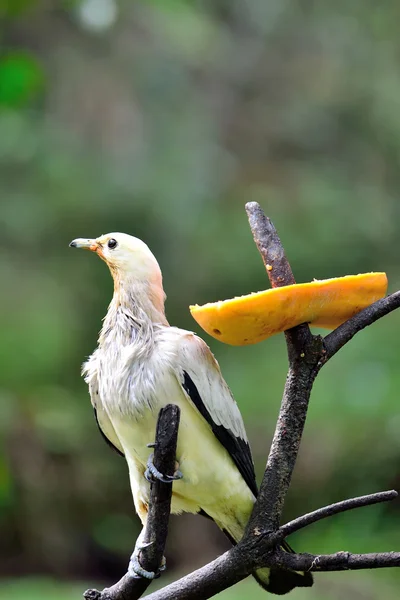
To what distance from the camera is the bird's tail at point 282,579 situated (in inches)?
67.8

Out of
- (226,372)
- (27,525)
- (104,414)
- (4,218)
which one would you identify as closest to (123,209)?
(4,218)

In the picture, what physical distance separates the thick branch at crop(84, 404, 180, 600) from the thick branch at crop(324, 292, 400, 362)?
299mm

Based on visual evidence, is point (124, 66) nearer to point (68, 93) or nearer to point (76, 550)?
point (68, 93)

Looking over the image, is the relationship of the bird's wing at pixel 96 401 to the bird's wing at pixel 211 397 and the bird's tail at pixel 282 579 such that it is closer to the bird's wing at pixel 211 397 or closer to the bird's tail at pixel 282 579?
the bird's wing at pixel 211 397

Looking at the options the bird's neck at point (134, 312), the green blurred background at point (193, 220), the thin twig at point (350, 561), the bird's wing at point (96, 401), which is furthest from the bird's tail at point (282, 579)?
the green blurred background at point (193, 220)

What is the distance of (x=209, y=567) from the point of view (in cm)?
152

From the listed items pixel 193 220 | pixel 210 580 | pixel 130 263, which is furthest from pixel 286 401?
pixel 193 220

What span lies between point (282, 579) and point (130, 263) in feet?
2.46

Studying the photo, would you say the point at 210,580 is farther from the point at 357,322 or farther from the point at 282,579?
the point at 357,322

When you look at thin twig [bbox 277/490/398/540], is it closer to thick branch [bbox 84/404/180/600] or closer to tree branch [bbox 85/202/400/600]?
tree branch [bbox 85/202/400/600]

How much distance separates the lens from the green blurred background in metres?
4.14

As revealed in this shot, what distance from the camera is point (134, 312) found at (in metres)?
1.75

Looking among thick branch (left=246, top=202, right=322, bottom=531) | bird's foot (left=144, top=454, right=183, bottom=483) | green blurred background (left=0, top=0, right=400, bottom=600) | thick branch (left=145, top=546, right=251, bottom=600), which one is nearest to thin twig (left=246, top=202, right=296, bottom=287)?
thick branch (left=246, top=202, right=322, bottom=531)

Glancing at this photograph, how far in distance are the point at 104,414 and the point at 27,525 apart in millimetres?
2692
